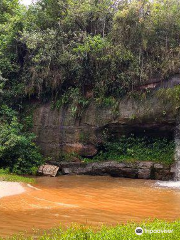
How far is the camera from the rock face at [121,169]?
15898 mm

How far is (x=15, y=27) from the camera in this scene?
66.8ft

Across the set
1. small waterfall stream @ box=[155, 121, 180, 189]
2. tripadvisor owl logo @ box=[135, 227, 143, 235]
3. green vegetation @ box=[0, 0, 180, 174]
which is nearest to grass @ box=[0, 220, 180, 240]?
tripadvisor owl logo @ box=[135, 227, 143, 235]

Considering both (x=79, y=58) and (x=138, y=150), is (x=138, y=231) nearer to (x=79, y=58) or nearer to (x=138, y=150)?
(x=138, y=150)

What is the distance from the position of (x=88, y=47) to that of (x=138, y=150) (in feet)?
24.6

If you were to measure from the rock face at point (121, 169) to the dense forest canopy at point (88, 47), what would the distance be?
4740 millimetres

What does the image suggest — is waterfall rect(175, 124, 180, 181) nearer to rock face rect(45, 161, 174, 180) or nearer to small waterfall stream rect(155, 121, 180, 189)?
small waterfall stream rect(155, 121, 180, 189)

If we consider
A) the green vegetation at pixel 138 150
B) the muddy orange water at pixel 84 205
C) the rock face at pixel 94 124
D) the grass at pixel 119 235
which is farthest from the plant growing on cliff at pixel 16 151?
the grass at pixel 119 235

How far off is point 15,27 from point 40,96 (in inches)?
214

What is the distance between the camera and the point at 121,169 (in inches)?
656

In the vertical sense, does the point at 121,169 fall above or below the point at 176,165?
below

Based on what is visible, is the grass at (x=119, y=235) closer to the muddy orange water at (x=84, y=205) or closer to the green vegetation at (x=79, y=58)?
the muddy orange water at (x=84, y=205)

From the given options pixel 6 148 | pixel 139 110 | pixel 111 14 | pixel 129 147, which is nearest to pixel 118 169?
pixel 129 147

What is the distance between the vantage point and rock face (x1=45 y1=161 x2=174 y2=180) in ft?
52.2

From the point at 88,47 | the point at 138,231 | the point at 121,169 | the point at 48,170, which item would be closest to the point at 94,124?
the point at 121,169
